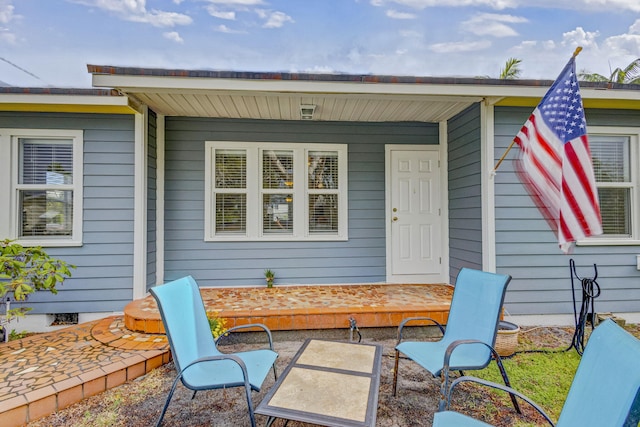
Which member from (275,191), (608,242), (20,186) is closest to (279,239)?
(275,191)

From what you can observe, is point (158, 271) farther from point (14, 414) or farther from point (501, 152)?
point (501, 152)

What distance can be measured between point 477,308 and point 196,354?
2111mm

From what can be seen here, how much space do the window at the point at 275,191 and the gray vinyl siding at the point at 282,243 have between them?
0.12 meters

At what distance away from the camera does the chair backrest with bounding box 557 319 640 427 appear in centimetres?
102

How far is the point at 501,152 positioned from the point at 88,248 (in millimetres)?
5138

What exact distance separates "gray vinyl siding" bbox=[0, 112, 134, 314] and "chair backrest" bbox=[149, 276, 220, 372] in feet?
6.73

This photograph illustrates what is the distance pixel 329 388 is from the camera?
1.70 metres

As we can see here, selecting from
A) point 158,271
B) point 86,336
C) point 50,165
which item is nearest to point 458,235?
point 158,271

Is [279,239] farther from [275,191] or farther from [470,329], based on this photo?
[470,329]

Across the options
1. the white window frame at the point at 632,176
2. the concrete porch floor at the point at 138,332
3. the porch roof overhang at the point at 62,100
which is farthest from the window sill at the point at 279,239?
the white window frame at the point at 632,176

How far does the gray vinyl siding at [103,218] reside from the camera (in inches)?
148

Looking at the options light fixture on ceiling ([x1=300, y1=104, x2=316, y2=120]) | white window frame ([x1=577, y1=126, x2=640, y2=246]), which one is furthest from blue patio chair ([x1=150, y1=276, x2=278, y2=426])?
white window frame ([x1=577, y1=126, x2=640, y2=246])

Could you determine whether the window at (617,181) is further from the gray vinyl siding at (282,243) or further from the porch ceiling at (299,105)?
the gray vinyl siding at (282,243)

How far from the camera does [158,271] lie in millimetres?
4367
